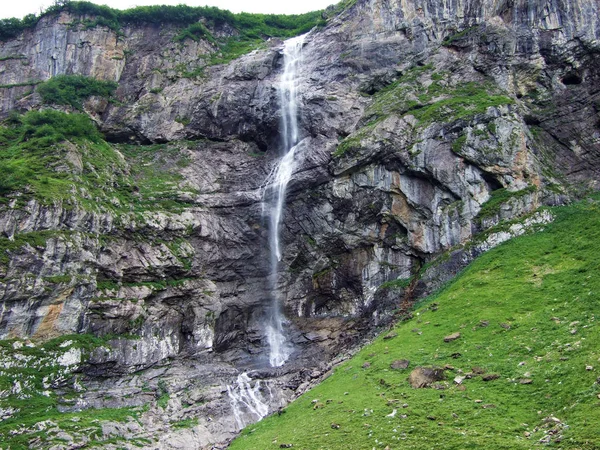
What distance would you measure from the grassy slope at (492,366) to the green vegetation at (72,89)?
38.1m

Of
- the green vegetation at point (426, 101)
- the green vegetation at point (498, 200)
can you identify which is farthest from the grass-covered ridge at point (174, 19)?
the green vegetation at point (498, 200)

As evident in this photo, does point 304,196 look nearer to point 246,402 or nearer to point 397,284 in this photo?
point 397,284

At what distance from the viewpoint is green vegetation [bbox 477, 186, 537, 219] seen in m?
35.1

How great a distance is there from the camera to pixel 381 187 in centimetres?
3897

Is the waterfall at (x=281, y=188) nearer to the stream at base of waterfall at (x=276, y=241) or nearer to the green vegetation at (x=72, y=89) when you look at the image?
the stream at base of waterfall at (x=276, y=241)

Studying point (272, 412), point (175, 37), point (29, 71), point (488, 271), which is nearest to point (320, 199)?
point (488, 271)

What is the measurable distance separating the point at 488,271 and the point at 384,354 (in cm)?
935

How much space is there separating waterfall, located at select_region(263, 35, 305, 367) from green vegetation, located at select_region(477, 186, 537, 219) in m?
15.8

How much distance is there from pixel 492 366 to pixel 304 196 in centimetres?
2333

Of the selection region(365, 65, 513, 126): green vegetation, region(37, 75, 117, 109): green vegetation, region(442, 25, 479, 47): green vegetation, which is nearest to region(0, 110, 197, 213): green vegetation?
region(37, 75, 117, 109): green vegetation

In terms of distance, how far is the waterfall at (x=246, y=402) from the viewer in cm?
2993

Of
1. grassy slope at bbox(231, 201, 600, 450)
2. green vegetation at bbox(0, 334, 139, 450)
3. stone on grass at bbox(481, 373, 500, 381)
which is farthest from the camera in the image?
green vegetation at bbox(0, 334, 139, 450)

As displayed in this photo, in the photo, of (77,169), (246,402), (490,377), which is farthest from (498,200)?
(77,169)

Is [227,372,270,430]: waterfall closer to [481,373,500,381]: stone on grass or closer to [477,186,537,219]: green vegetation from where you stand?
[481,373,500,381]: stone on grass
